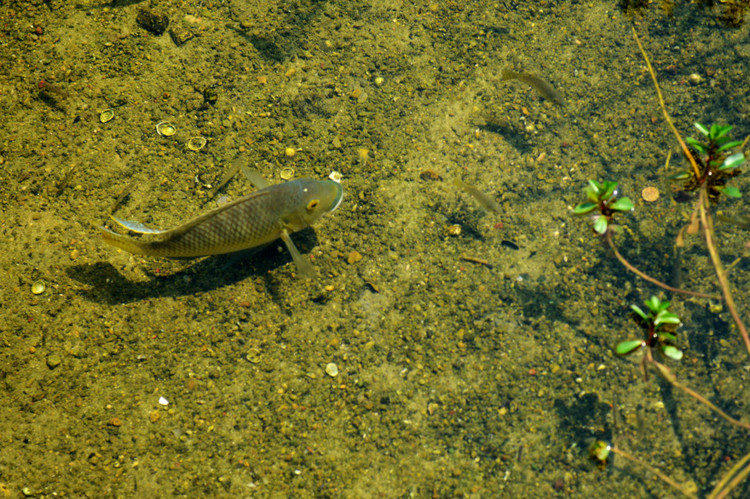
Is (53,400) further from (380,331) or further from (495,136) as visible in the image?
(495,136)

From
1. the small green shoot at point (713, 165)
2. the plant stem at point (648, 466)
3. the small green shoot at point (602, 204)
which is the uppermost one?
the small green shoot at point (713, 165)

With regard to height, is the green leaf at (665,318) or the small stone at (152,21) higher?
the small stone at (152,21)

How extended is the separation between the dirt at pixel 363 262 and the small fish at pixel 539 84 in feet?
0.36

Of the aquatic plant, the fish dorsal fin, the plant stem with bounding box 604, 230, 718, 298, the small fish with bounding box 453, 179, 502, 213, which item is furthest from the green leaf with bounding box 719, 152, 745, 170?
the fish dorsal fin

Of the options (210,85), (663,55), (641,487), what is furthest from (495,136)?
(641,487)

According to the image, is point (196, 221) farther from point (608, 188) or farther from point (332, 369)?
point (608, 188)

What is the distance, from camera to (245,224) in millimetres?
3781

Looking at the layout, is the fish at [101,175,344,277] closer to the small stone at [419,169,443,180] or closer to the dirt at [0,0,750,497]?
the dirt at [0,0,750,497]

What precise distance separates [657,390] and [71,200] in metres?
6.13

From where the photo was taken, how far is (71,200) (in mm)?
4465

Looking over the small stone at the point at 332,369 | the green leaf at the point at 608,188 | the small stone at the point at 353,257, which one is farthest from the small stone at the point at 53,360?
the green leaf at the point at 608,188

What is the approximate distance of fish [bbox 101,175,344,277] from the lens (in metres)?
3.68

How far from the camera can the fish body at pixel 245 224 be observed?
3.68 m

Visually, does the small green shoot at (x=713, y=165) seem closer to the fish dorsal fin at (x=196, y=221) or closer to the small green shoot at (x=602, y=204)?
the small green shoot at (x=602, y=204)
